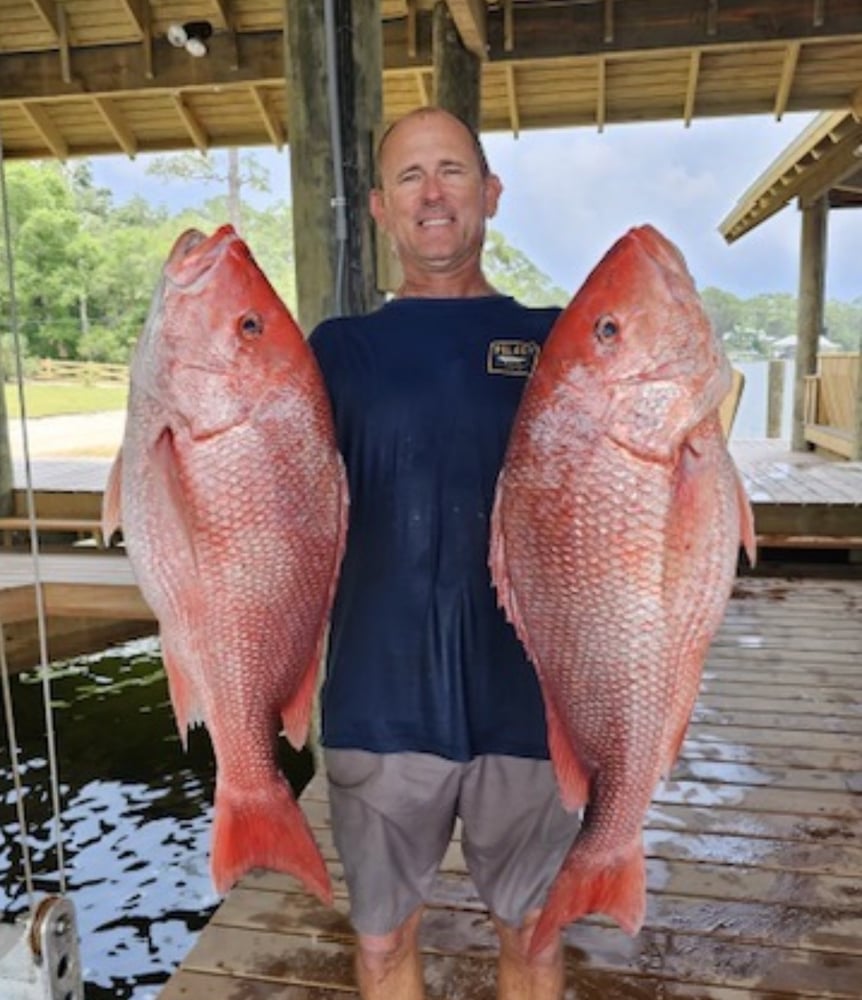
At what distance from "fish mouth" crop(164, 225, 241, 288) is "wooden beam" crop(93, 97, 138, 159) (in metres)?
7.22

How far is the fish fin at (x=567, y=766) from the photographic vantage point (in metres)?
1.57

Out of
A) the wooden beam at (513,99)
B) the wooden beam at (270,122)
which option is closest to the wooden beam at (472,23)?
the wooden beam at (513,99)

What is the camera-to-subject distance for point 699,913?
2.67 metres

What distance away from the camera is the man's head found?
1775 mm

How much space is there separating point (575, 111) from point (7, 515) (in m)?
6.00

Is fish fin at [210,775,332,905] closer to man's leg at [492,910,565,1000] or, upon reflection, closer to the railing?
man's leg at [492,910,565,1000]

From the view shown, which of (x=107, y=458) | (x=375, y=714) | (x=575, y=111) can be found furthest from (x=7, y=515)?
(x=375, y=714)

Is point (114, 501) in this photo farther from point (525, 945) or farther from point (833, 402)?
point (833, 402)

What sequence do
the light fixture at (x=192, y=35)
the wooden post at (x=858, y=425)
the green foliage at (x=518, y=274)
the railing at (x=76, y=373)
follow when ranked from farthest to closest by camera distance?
the green foliage at (x=518, y=274) < the railing at (x=76, y=373) < the wooden post at (x=858, y=425) < the light fixture at (x=192, y=35)

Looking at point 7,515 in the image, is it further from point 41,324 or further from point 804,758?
point 41,324

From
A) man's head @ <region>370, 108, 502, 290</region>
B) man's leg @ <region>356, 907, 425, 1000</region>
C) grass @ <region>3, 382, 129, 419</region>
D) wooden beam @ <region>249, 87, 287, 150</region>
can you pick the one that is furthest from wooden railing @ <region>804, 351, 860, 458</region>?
grass @ <region>3, 382, 129, 419</region>

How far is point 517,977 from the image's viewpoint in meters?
1.93

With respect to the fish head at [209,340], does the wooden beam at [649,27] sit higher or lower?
higher

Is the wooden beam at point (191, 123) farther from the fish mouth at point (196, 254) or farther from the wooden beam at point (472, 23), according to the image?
the fish mouth at point (196, 254)
